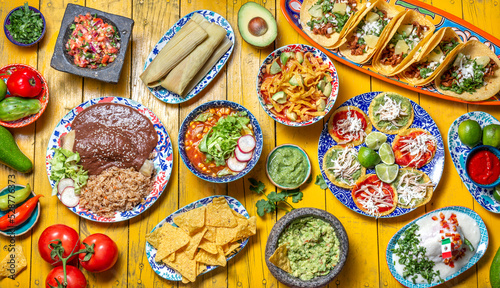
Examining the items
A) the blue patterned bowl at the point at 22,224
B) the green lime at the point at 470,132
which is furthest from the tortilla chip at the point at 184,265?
the green lime at the point at 470,132

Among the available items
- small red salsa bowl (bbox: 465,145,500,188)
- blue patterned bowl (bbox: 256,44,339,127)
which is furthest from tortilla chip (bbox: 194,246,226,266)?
small red salsa bowl (bbox: 465,145,500,188)

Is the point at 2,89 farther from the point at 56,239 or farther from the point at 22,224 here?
the point at 56,239

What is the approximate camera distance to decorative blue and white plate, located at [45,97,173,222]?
3188mm

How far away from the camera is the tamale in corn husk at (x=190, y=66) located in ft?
10.6

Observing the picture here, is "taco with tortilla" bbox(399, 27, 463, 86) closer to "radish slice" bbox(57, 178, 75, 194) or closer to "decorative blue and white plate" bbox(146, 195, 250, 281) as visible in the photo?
"decorative blue and white plate" bbox(146, 195, 250, 281)

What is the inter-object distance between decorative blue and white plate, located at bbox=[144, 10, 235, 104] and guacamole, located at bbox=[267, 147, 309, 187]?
85 cm

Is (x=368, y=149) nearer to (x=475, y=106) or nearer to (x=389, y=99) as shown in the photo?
(x=389, y=99)

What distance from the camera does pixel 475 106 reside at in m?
3.43

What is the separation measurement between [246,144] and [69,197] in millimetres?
1509

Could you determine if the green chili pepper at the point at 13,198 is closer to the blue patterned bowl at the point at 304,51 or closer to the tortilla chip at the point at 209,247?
the tortilla chip at the point at 209,247

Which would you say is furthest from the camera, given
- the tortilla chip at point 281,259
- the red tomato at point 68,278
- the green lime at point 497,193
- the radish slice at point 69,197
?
the green lime at point 497,193

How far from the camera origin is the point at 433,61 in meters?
3.24

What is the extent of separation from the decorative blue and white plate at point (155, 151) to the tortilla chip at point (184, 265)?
478mm

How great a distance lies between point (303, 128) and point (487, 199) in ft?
5.54
